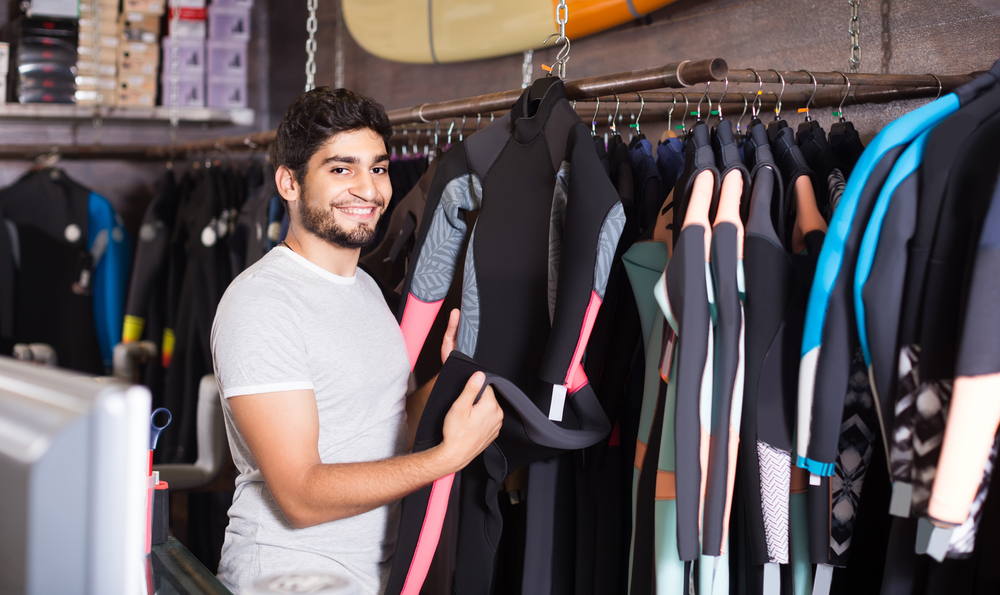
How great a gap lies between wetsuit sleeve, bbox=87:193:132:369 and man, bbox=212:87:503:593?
2042 millimetres

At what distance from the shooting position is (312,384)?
1229 millimetres

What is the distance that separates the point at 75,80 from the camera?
10.7ft

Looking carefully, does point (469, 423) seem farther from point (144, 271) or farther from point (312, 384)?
point (144, 271)

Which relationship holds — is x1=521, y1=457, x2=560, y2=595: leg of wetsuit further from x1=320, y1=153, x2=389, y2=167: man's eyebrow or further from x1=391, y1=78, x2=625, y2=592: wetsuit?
x1=320, y1=153, x2=389, y2=167: man's eyebrow

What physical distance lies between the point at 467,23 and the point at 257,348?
1.78 m

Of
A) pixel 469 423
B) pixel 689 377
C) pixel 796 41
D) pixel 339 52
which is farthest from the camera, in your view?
pixel 339 52

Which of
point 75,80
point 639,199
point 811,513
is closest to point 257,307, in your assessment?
point 639,199

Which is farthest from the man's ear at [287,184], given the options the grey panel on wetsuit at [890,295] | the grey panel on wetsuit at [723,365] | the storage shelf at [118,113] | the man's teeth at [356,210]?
the storage shelf at [118,113]

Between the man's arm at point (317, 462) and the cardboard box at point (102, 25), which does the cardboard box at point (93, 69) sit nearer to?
the cardboard box at point (102, 25)

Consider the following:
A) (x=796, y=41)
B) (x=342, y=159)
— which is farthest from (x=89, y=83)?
(x=796, y=41)

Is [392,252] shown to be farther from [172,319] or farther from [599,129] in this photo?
[172,319]

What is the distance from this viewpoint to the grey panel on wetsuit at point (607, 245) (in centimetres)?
131

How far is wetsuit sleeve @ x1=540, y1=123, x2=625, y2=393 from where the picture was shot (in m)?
1.29

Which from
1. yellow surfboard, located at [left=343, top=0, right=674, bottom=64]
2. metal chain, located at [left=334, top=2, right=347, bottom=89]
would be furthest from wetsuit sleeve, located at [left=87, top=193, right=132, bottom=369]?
yellow surfboard, located at [left=343, top=0, right=674, bottom=64]
